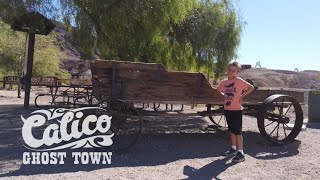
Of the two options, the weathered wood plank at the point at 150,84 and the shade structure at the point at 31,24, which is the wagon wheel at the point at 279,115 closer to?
the weathered wood plank at the point at 150,84

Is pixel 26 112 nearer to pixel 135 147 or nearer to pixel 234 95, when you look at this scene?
pixel 135 147

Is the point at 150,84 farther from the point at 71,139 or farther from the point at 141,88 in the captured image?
the point at 71,139

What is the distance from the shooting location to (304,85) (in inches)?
978

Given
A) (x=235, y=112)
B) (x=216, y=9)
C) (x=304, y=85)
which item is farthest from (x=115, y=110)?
(x=304, y=85)

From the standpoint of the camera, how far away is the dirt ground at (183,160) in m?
5.68

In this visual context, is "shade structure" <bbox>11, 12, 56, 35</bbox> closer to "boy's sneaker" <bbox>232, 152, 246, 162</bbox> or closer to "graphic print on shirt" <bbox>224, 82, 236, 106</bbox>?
"graphic print on shirt" <bbox>224, 82, 236, 106</bbox>

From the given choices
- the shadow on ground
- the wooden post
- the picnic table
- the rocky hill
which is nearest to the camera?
the shadow on ground

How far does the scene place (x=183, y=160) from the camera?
21.6 feet

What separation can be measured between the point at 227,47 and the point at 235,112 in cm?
759

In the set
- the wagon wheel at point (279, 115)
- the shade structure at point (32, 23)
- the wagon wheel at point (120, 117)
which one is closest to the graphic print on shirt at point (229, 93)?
the wagon wheel at point (279, 115)

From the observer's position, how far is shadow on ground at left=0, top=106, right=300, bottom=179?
5.86 meters

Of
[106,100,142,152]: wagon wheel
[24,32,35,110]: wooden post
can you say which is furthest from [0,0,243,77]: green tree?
[106,100,142,152]: wagon wheel

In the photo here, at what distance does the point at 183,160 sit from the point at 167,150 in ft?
2.41

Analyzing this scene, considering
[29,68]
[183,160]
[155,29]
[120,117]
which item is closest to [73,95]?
[29,68]
